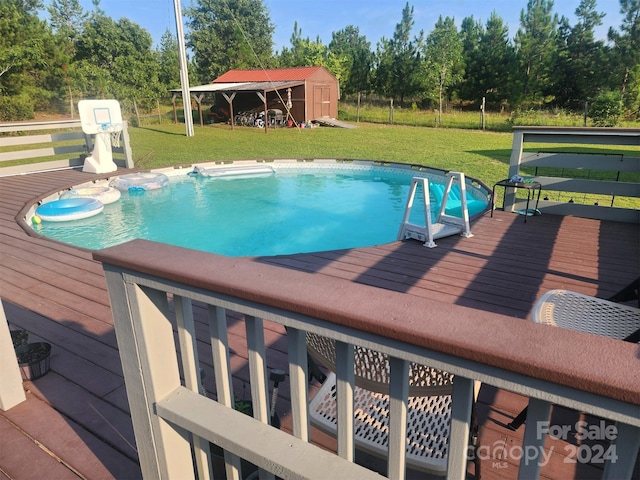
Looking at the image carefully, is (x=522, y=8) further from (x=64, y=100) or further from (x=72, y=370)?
(x=72, y=370)

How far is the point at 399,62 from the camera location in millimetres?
32000

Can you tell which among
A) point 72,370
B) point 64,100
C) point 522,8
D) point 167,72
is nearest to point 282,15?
point 167,72

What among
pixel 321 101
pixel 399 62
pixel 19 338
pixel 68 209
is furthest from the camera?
pixel 399 62

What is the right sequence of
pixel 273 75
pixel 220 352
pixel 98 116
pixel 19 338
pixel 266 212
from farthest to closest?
pixel 273 75, pixel 98 116, pixel 266 212, pixel 19 338, pixel 220 352

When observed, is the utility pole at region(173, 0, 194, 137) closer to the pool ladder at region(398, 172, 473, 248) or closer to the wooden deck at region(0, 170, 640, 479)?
the wooden deck at region(0, 170, 640, 479)

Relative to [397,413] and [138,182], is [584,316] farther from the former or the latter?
[138,182]

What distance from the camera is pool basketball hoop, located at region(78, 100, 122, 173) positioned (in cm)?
972

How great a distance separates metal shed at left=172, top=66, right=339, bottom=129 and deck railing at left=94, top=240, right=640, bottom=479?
21.3 metres

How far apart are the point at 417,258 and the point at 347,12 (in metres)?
65.1

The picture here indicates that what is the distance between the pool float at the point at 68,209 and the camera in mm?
7465

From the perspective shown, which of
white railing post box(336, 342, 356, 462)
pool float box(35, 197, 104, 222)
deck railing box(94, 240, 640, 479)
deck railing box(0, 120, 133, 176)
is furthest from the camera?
deck railing box(0, 120, 133, 176)

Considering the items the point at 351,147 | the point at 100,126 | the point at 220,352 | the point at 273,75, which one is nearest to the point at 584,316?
the point at 220,352

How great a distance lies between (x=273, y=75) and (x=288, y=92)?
394 cm

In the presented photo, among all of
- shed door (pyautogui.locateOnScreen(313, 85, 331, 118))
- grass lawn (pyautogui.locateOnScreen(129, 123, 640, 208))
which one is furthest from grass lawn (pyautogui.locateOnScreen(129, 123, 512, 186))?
shed door (pyautogui.locateOnScreen(313, 85, 331, 118))
